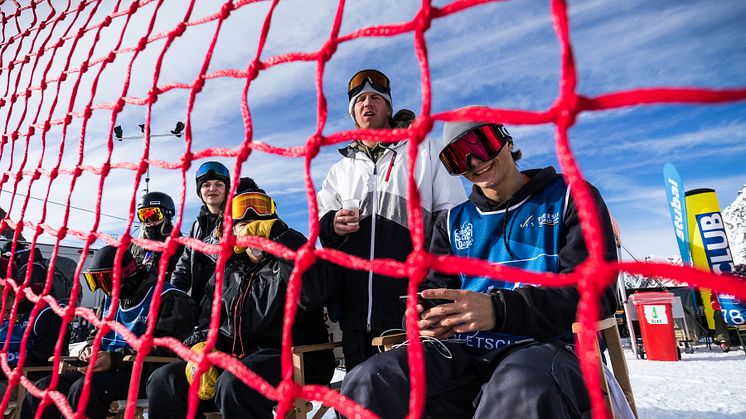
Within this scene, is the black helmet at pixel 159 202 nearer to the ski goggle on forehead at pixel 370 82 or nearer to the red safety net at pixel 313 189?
the red safety net at pixel 313 189

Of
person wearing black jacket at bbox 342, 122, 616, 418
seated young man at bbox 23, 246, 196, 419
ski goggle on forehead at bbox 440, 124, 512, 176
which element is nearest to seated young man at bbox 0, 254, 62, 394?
seated young man at bbox 23, 246, 196, 419

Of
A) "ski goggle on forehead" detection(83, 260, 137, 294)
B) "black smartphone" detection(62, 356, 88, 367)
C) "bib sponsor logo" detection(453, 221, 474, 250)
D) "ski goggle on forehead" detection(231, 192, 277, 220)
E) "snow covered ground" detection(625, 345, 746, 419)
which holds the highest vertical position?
"ski goggle on forehead" detection(231, 192, 277, 220)

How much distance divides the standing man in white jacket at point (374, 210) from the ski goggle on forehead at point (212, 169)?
3.46 ft

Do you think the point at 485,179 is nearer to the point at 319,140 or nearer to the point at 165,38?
the point at 319,140

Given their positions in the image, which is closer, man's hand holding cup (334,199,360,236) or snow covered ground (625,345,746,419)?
man's hand holding cup (334,199,360,236)

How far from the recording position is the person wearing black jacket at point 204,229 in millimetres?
2783

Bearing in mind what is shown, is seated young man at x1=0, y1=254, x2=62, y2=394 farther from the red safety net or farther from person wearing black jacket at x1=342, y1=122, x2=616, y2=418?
person wearing black jacket at x1=342, y1=122, x2=616, y2=418

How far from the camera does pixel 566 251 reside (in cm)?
134

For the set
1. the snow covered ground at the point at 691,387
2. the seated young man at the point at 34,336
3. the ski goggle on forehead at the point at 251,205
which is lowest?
the snow covered ground at the point at 691,387

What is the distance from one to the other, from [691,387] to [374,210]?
11.2 feet

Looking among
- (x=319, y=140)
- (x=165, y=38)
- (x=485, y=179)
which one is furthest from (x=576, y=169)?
(x=165, y=38)

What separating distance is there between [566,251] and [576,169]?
2.51ft

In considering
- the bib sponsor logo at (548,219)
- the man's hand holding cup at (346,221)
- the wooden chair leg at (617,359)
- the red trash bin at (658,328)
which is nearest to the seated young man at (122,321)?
the man's hand holding cup at (346,221)

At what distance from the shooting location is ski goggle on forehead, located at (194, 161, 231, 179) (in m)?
2.98
